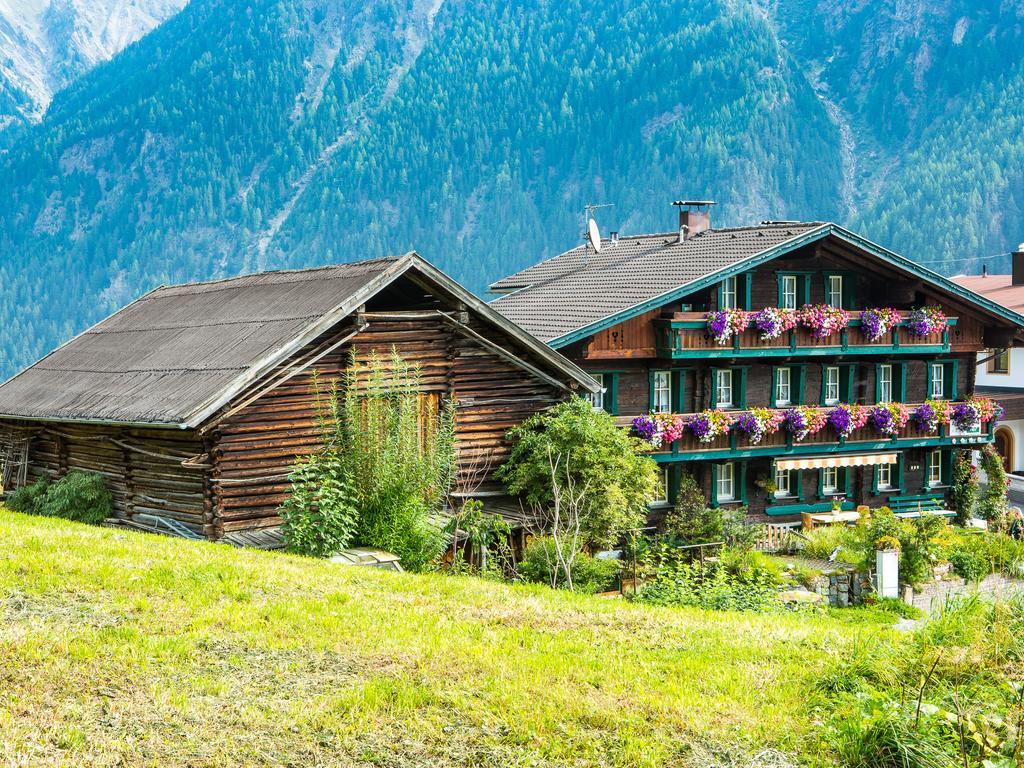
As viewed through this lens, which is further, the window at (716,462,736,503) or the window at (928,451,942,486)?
the window at (928,451,942,486)

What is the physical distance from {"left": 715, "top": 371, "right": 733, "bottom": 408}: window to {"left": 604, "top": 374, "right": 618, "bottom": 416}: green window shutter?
10.7ft

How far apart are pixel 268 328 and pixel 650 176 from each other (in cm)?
18212

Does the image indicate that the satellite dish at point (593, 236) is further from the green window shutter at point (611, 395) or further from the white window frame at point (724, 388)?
the green window shutter at point (611, 395)

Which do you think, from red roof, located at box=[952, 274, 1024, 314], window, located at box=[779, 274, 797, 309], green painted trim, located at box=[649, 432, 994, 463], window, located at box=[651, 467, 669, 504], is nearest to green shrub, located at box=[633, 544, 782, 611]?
green painted trim, located at box=[649, 432, 994, 463]

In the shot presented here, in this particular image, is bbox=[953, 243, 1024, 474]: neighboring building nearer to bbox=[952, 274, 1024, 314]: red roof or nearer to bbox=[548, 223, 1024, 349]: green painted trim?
bbox=[952, 274, 1024, 314]: red roof

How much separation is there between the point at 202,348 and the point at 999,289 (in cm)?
4148

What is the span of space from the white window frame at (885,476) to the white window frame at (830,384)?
280 centimetres

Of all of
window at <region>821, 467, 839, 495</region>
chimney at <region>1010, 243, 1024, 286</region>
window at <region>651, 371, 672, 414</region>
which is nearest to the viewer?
window at <region>651, 371, 672, 414</region>

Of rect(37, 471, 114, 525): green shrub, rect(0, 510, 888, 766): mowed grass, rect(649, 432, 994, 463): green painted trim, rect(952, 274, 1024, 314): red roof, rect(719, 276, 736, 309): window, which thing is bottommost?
rect(0, 510, 888, 766): mowed grass

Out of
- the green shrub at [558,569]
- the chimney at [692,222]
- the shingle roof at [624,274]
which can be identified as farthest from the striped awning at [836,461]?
the green shrub at [558,569]

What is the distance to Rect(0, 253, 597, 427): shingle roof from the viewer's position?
20.3 metres

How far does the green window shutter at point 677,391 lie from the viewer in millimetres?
32688

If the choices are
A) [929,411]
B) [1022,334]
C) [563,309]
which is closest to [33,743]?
[563,309]

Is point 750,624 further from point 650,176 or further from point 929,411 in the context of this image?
point 650,176
